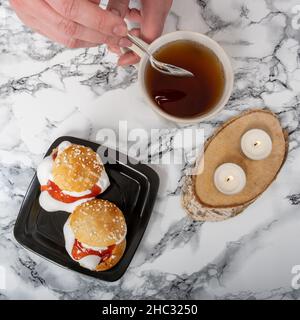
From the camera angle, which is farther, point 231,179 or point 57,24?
point 231,179

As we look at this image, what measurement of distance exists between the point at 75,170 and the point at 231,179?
314mm

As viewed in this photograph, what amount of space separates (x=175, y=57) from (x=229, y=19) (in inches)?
9.0

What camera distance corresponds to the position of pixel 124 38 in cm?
71

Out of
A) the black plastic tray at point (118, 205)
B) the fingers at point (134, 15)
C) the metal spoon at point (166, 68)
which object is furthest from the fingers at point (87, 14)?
the black plastic tray at point (118, 205)

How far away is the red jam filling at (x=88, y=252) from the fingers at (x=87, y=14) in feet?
1.35

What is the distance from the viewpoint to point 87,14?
2.04 feet

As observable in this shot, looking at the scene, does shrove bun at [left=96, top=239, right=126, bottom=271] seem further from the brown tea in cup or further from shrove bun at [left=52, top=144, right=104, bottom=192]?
the brown tea in cup

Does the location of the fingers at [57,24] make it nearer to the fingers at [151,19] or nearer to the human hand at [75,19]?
the human hand at [75,19]

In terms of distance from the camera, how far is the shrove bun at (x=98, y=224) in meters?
0.82

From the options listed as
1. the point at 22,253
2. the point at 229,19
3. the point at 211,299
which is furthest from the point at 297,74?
the point at 22,253

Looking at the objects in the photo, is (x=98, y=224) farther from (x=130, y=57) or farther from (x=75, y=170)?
(x=130, y=57)

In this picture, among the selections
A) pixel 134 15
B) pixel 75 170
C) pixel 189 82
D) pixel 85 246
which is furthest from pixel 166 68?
pixel 85 246

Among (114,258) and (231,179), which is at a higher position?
(231,179)

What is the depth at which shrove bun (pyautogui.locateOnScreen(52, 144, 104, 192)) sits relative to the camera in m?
0.84
